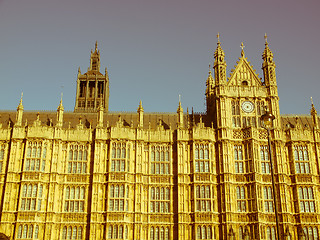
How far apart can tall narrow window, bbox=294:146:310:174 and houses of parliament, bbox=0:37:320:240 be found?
13 cm

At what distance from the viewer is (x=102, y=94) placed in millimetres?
69062

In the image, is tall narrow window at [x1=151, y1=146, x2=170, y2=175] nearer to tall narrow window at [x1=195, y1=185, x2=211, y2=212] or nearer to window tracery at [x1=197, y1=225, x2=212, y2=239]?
tall narrow window at [x1=195, y1=185, x2=211, y2=212]

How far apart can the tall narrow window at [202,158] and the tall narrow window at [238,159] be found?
3629 mm

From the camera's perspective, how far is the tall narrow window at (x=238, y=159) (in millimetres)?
51125

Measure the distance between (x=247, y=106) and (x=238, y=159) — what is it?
24.8ft

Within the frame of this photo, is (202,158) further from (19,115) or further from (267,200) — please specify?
(19,115)

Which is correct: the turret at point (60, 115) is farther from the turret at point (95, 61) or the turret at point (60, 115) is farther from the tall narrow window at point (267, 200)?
the tall narrow window at point (267, 200)

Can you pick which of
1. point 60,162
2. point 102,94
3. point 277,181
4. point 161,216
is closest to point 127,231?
point 161,216

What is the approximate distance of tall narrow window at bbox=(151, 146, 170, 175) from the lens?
168ft

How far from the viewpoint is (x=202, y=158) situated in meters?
51.4

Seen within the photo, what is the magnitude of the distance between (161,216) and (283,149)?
700 inches

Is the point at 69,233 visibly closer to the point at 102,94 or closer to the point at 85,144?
the point at 85,144

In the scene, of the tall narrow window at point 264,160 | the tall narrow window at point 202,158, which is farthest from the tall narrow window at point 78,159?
the tall narrow window at point 264,160

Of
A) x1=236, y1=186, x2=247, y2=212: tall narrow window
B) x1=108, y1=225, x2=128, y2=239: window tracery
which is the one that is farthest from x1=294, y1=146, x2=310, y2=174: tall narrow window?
x1=108, y1=225, x2=128, y2=239: window tracery
